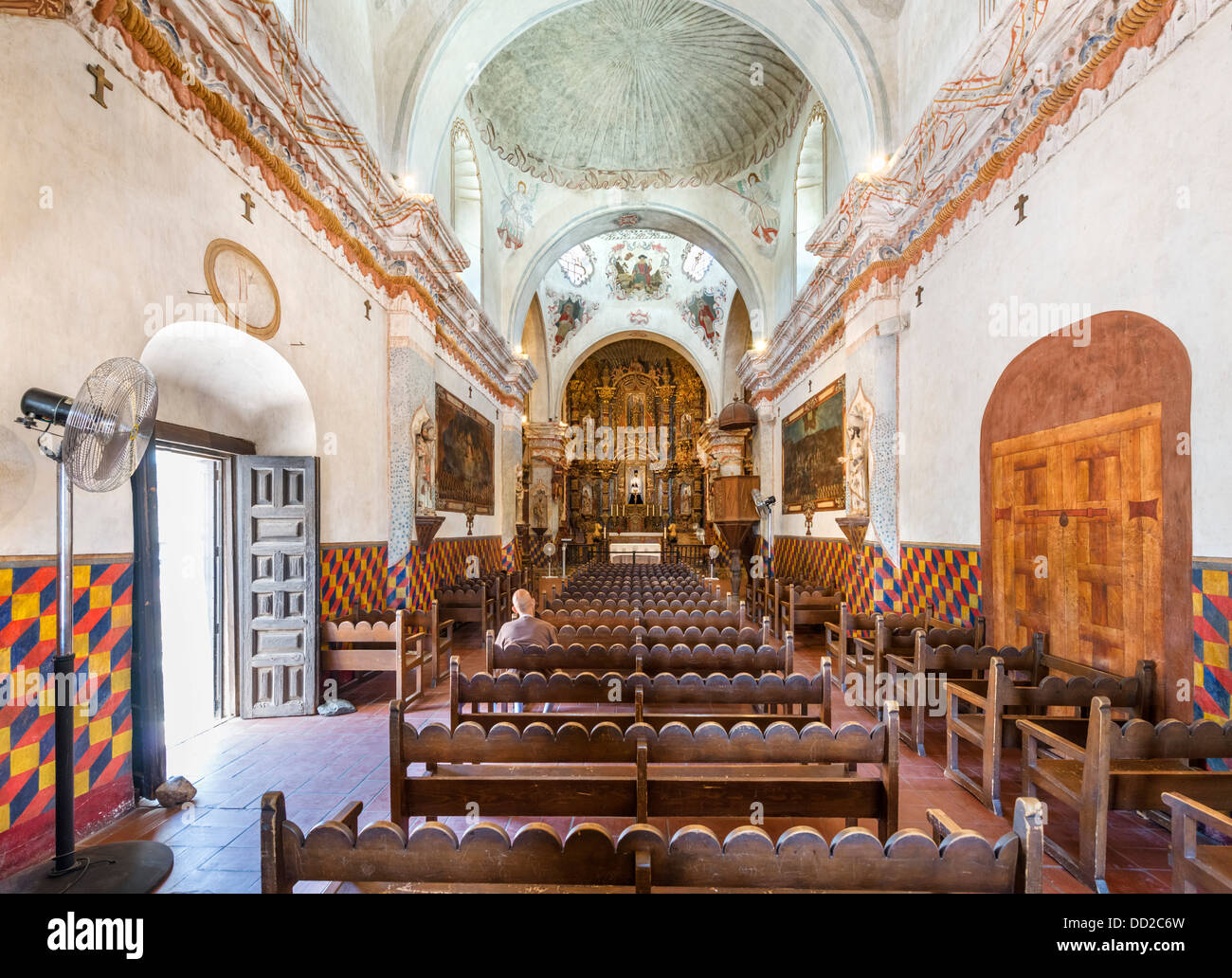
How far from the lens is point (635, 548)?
22156mm

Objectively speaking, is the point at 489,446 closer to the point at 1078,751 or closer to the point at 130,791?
the point at 130,791

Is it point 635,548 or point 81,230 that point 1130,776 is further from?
point 635,548

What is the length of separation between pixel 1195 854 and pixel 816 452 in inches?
340

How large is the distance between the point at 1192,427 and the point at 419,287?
801 centimetres

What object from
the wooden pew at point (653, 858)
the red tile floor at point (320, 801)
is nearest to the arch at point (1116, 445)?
the red tile floor at point (320, 801)

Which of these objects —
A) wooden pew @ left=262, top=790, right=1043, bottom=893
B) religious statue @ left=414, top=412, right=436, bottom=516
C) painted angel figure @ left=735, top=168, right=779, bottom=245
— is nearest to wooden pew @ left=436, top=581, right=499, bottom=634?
religious statue @ left=414, top=412, right=436, bottom=516

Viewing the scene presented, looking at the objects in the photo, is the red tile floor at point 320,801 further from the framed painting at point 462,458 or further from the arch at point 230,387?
the framed painting at point 462,458

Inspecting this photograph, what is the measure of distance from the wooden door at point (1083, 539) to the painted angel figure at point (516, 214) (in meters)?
11.2

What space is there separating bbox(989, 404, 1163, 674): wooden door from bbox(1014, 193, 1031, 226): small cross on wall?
176 centimetres

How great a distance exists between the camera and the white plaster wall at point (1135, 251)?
3188 millimetres

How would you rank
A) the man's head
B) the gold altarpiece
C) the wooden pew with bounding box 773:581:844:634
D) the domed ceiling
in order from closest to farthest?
the man's head < the wooden pew with bounding box 773:581:844:634 < the domed ceiling < the gold altarpiece

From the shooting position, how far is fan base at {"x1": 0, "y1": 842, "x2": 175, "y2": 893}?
105 inches

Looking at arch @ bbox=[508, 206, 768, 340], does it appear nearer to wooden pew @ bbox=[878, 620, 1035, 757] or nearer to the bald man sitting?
the bald man sitting

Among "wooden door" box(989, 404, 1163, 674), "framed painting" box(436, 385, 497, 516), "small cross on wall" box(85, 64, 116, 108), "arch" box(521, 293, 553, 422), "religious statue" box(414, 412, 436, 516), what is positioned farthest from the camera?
"arch" box(521, 293, 553, 422)
